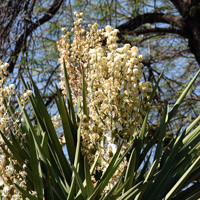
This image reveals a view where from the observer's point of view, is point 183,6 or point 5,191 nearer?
point 5,191

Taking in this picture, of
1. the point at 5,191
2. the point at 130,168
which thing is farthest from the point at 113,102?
the point at 5,191

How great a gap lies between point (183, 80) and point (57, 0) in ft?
6.99

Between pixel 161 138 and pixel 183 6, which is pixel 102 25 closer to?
pixel 183 6

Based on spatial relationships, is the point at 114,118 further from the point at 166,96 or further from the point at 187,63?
A: the point at 187,63

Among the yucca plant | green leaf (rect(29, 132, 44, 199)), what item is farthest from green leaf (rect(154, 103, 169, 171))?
green leaf (rect(29, 132, 44, 199))

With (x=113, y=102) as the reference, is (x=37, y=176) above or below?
below

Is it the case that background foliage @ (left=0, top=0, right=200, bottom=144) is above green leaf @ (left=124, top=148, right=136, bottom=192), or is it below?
above

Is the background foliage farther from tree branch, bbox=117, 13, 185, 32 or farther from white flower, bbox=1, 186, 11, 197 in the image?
white flower, bbox=1, 186, 11, 197

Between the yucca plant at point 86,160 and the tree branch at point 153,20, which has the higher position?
the tree branch at point 153,20

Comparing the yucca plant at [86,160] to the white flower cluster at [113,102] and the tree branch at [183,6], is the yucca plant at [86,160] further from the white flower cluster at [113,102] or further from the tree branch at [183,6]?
the tree branch at [183,6]

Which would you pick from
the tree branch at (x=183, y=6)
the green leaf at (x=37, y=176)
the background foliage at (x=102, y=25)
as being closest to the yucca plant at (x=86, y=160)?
the green leaf at (x=37, y=176)

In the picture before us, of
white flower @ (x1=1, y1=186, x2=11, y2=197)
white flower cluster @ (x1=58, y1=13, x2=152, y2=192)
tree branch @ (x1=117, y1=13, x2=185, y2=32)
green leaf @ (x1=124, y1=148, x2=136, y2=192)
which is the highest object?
tree branch @ (x1=117, y1=13, x2=185, y2=32)

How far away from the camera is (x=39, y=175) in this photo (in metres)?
0.96

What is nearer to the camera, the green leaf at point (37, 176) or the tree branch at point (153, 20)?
the green leaf at point (37, 176)
